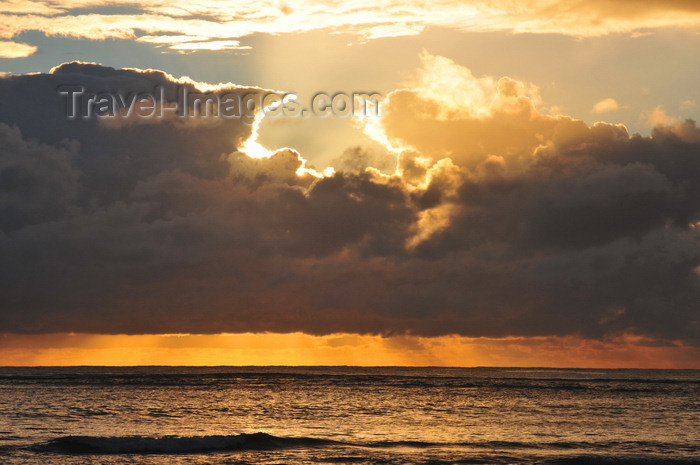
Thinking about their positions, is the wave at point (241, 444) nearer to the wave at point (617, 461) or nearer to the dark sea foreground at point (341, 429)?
the dark sea foreground at point (341, 429)

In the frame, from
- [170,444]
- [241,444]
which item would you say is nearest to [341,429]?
[241,444]

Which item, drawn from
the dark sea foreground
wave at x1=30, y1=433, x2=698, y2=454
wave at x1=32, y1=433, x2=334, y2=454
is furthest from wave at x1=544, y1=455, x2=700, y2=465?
wave at x1=32, y1=433, x2=334, y2=454

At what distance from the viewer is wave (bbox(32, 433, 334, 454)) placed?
50.2m

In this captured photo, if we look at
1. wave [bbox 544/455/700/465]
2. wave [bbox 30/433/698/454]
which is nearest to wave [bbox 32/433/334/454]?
wave [bbox 30/433/698/454]

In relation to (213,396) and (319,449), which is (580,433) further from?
(213,396)

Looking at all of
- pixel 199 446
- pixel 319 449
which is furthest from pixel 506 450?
pixel 199 446

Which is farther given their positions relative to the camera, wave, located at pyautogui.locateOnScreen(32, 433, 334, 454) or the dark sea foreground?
wave, located at pyautogui.locateOnScreen(32, 433, 334, 454)

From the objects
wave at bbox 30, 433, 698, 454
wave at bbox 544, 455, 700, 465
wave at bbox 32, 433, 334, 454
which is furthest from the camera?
wave at bbox 30, 433, 698, 454

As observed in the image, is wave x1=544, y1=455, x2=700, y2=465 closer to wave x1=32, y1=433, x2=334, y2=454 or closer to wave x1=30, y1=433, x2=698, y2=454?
wave x1=30, y1=433, x2=698, y2=454

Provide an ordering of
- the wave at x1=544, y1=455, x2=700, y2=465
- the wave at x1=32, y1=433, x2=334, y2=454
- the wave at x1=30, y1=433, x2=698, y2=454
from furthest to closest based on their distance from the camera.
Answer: the wave at x1=30, y1=433, x2=698, y2=454
the wave at x1=32, y1=433, x2=334, y2=454
the wave at x1=544, y1=455, x2=700, y2=465

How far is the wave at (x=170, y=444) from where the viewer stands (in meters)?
50.2

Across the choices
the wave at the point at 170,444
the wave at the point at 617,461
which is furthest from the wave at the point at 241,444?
the wave at the point at 617,461

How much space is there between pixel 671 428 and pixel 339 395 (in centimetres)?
4982

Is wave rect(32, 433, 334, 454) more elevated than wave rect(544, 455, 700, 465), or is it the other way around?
wave rect(32, 433, 334, 454)
